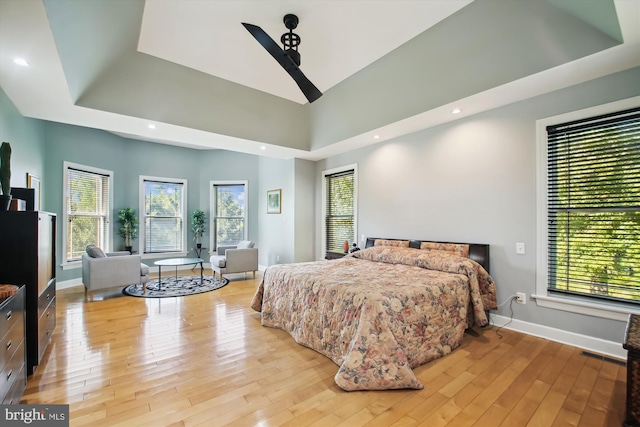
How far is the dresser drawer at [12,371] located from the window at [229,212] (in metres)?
5.16

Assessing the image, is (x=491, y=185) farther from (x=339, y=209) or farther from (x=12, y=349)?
(x=12, y=349)

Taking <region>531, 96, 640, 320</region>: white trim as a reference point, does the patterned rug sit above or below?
below

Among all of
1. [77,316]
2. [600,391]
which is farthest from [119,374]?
[600,391]

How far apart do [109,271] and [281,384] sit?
3.83m

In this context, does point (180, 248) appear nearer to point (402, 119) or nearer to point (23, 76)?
point (23, 76)

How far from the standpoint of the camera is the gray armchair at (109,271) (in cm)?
423

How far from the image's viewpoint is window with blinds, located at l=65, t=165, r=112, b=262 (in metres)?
5.12

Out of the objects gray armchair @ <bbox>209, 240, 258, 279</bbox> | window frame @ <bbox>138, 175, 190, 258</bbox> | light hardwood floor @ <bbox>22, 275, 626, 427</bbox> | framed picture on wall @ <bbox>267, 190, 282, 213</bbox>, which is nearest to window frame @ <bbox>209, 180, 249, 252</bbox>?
window frame @ <bbox>138, 175, 190, 258</bbox>

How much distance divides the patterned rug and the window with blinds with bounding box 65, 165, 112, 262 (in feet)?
4.39

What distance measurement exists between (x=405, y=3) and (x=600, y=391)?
11.9 ft

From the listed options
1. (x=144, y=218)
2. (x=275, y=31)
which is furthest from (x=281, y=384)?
(x=144, y=218)

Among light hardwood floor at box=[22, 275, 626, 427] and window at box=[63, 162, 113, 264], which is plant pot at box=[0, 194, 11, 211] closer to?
light hardwood floor at box=[22, 275, 626, 427]

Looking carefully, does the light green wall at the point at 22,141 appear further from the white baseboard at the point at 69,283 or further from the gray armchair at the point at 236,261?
the gray armchair at the point at 236,261

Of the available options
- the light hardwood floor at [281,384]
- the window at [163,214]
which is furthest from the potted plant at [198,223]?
the light hardwood floor at [281,384]
